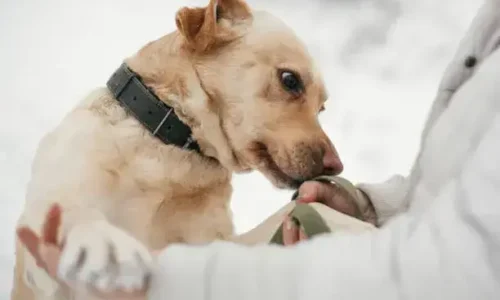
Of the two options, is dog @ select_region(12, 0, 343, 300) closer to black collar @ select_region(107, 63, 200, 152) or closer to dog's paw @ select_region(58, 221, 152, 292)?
black collar @ select_region(107, 63, 200, 152)

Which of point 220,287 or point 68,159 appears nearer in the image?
point 220,287

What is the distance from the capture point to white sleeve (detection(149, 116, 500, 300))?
1.14 feet

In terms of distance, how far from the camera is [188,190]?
61 cm

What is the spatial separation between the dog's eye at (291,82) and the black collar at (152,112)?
96 mm

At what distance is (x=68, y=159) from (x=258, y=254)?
0.23 meters

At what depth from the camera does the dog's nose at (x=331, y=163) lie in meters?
0.60

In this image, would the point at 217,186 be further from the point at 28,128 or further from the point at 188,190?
the point at 28,128

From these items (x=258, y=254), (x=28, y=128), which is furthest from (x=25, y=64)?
(x=258, y=254)

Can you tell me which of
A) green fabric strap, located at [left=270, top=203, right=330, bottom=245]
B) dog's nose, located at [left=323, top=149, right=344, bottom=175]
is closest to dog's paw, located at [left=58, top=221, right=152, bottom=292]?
green fabric strap, located at [left=270, top=203, right=330, bottom=245]

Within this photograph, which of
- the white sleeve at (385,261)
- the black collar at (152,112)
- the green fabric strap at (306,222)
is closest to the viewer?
the white sleeve at (385,261)

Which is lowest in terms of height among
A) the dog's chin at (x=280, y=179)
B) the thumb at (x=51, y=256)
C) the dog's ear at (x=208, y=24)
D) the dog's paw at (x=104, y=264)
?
the dog's chin at (x=280, y=179)

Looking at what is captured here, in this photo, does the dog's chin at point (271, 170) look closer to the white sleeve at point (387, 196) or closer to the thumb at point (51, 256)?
the white sleeve at point (387, 196)

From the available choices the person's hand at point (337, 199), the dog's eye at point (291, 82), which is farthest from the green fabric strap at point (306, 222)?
the dog's eye at point (291, 82)

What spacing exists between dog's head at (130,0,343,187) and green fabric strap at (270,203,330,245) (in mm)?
86
